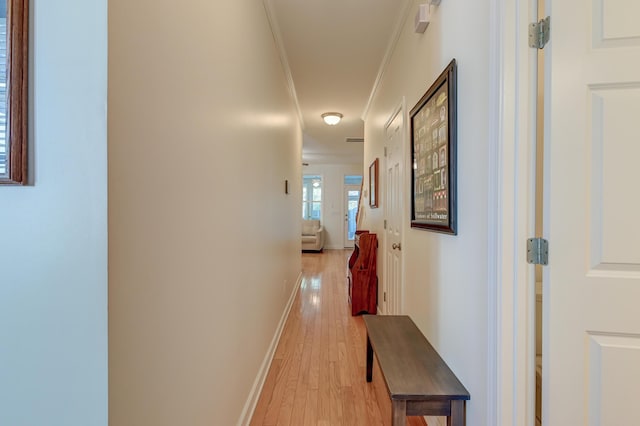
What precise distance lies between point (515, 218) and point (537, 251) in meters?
0.13

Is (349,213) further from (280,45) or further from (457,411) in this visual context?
(457,411)

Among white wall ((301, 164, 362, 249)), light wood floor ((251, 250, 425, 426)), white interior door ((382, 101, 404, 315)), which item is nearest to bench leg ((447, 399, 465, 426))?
light wood floor ((251, 250, 425, 426))

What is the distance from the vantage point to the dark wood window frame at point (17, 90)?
601 mm

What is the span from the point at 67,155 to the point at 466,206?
4.33 feet

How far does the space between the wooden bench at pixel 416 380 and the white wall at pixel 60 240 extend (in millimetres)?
1028

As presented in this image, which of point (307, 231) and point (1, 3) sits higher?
point (1, 3)

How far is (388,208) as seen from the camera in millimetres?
Answer: 2891

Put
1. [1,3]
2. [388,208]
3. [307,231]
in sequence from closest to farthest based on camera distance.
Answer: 1. [1,3]
2. [388,208]
3. [307,231]

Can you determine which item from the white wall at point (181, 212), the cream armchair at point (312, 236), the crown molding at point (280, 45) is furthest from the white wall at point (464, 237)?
the cream armchair at point (312, 236)

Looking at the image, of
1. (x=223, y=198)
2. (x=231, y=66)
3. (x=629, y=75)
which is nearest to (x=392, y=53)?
(x=231, y=66)

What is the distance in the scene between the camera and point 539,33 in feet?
3.32

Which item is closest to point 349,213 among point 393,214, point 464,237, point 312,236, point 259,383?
point 312,236

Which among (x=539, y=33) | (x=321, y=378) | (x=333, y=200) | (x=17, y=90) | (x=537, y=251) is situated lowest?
(x=321, y=378)

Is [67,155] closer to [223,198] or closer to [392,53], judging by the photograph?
[223,198]
